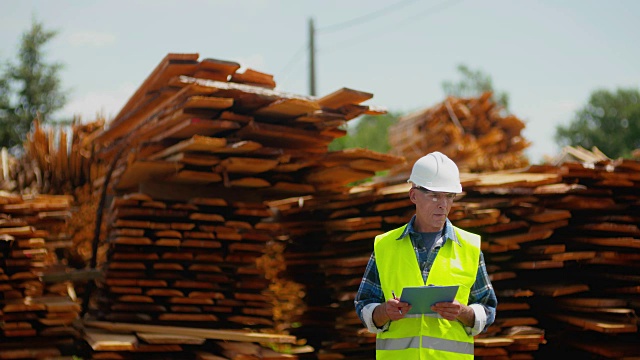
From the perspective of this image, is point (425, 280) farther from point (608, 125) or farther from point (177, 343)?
point (608, 125)

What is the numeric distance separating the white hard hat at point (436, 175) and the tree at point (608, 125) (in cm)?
3090

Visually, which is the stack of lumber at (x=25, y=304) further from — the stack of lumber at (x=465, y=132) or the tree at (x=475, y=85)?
the tree at (x=475, y=85)

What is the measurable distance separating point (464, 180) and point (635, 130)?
96.9 ft

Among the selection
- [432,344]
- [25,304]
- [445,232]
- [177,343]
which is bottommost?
[177,343]

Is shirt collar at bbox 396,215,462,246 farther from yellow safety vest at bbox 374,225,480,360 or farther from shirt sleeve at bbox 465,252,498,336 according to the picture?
shirt sleeve at bbox 465,252,498,336

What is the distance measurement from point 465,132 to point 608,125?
25.6 metres

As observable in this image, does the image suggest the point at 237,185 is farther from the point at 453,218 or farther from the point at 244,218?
the point at 453,218

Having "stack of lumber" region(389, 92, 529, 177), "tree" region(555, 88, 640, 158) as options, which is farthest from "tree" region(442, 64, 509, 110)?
"stack of lumber" region(389, 92, 529, 177)

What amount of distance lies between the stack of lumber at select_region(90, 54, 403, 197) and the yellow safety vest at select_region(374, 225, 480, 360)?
10.6 ft

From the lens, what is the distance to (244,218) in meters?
7.64

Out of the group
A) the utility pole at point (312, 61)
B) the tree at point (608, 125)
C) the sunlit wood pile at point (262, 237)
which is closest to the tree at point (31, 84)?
the utility pole at point (312, 61)

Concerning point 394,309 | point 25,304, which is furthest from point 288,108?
point 394,309

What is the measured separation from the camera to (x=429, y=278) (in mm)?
3754

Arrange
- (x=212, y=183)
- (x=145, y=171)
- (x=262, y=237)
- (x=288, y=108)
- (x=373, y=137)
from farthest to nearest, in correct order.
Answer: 1. (x=373, y=137)
2. (x=212, y=183)
3. (x=262, y=237)
4. (x=145, y=171)
5. (x=288, y=108)
